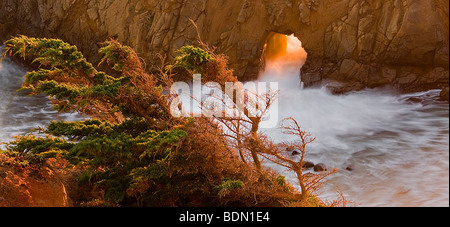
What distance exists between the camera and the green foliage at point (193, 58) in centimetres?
494

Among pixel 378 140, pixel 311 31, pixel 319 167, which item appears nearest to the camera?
pixel 319 167

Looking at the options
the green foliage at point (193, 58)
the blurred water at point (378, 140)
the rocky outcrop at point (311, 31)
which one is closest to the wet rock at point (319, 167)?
the blurred water at point (378, 140)

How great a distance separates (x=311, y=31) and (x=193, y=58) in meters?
11.4

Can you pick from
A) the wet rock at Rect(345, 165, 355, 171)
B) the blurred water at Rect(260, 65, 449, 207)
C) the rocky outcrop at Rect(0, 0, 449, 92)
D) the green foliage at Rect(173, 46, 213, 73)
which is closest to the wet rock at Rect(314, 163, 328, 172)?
Answer: the blurred water at Rect(260, 65, 449, 207)

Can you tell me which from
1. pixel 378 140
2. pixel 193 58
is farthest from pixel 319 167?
pixel 193 58

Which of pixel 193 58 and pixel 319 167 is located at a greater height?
pixel 193 58

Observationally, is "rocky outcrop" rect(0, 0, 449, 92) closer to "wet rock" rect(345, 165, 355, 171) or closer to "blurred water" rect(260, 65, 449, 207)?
"blurred water" rect(260, 65, 449, 207)

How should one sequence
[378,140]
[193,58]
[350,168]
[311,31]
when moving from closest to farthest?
[193,58] < [350,168] < [378,140] < [311,31]

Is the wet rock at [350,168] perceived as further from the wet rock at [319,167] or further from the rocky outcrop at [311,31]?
the rocky outcrop at [311,31]

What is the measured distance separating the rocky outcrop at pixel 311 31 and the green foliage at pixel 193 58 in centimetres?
1055

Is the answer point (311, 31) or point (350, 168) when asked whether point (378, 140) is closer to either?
point (350, 168)

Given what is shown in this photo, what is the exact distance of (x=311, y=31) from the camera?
1527 centimetres

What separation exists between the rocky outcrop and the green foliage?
10.5 m

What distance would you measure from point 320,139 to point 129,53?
8.01m
